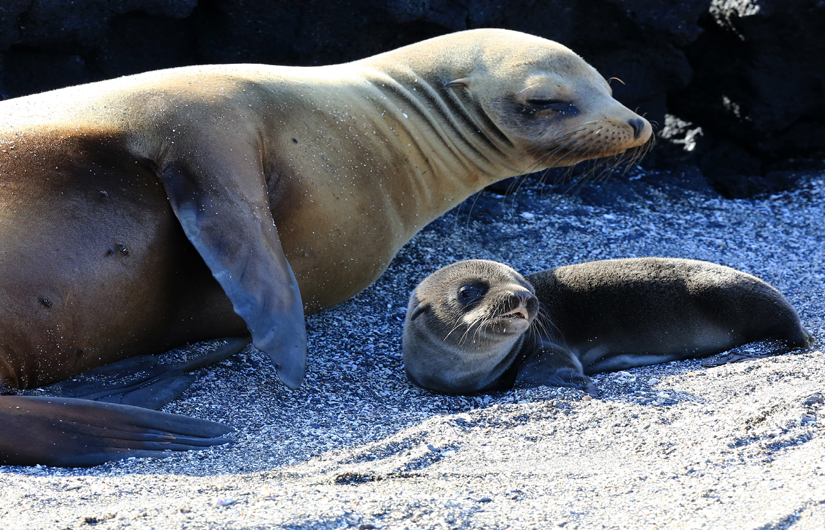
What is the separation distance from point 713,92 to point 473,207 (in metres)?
2.59

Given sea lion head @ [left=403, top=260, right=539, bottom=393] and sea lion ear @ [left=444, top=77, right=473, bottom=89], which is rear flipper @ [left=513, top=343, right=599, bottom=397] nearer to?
sea lion head @ [left=403, top=260, right=539, bottom=393]

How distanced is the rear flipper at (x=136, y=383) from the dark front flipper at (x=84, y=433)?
352 mm

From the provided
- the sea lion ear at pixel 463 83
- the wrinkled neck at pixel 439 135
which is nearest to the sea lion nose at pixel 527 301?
the wrinkled neck at pixel 439 135

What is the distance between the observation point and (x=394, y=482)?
99.9 inches

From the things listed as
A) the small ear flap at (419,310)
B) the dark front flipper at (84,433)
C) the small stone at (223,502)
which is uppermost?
the small stone at (223,502)

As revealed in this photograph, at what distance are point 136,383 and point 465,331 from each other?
1336 mm

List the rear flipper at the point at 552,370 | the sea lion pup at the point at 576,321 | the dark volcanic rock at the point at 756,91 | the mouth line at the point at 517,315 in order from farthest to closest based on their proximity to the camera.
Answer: the dark volcanic rock at the point at 756,91, the sea lion pup at the point at 576,321, the rear flipper at the point at 552,370, the mouth line at the point at 517,315

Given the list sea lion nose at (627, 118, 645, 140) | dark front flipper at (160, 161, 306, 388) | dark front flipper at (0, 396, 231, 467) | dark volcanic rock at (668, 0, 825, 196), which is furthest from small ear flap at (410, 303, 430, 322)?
dark volcanic rock at (668, 0, 825, 196)

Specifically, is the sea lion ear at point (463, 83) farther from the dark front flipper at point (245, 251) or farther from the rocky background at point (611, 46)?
the dark front flipper at point (245, 251)

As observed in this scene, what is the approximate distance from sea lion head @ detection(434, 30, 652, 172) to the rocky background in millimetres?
1443

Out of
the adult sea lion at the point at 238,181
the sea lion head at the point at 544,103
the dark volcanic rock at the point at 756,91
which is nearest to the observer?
the adult sea lion at the point at 238,181

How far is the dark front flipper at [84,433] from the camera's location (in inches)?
107

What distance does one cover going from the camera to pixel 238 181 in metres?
3.43

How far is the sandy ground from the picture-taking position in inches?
86.4
